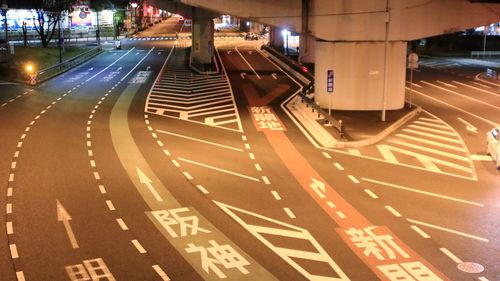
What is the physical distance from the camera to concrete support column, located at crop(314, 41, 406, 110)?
3281 cm

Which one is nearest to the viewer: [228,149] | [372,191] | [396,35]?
[372,191]

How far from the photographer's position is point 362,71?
32969 millimetres

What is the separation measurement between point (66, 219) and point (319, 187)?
7.96m

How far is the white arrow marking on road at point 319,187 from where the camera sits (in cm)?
1894

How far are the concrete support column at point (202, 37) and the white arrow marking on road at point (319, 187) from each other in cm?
4271

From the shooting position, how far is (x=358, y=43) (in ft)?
107

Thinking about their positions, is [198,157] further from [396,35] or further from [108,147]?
[396,35]

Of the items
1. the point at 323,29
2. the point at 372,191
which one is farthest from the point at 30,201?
the point at 323,29

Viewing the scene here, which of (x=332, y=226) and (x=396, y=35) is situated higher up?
(x=396, y=35)

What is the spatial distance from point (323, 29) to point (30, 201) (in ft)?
65.0

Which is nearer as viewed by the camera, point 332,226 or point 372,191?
point 332,226

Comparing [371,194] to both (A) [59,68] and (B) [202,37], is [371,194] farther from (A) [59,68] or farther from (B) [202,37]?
(B) [202,37]

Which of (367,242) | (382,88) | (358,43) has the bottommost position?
(367,242)

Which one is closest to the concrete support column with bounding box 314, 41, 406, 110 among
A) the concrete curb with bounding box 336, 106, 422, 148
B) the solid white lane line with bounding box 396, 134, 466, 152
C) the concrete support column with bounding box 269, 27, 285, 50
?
the concrete curb with bounding box 336, 106, 422, 148
